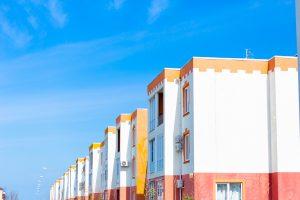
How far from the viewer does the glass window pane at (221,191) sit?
26.9 metres

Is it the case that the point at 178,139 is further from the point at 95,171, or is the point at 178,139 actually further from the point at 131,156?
the point at 95,171

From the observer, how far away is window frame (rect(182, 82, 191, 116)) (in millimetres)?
28816

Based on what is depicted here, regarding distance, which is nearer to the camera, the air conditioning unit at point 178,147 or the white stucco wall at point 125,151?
the air conditioning unit at point 178,147

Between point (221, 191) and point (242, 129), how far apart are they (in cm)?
311

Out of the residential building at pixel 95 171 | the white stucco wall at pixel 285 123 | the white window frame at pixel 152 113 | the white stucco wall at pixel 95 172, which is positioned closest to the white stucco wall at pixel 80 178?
the residential building at pixel 95 171

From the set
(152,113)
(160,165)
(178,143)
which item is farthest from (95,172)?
(178,143)

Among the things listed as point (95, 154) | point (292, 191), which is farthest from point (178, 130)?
point (95, 154)

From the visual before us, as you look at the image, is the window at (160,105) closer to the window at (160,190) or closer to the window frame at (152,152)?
the window frame at (152,152)

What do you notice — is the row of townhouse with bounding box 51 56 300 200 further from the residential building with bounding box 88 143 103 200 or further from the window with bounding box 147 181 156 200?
the residential building with bounding box 88 143 103 200

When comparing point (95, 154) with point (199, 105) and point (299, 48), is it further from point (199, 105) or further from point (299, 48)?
point (299, 48)

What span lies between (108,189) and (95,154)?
467 inches

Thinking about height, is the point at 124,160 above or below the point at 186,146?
below

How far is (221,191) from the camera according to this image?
88.7 ft

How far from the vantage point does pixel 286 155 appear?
87.7 ft
